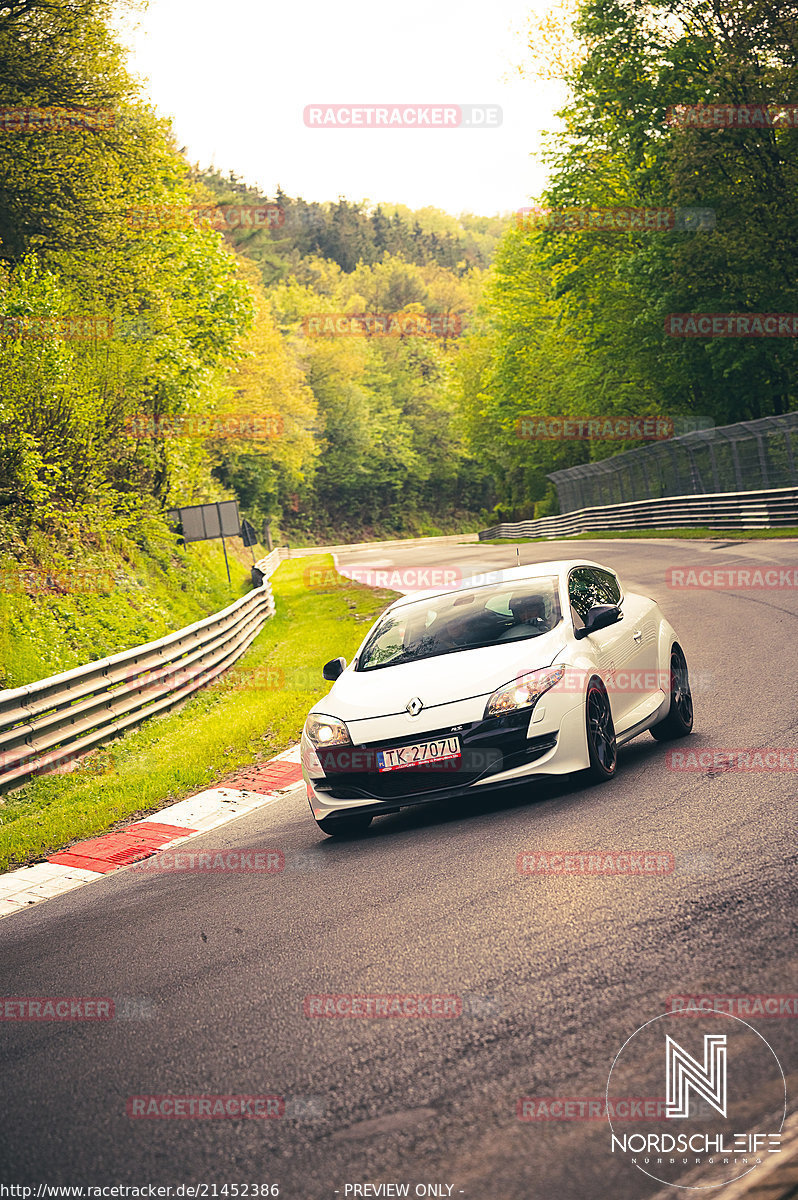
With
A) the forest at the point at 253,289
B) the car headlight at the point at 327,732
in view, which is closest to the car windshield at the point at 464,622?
the car headlight at the point at 327,732

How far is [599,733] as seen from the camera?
7250 mm

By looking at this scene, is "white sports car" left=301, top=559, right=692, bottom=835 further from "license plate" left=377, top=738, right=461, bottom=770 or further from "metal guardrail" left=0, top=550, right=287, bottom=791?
"metal guardrail" left=0, top=550, right=287, bottom=791

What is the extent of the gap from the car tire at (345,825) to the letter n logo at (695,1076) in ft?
13.5

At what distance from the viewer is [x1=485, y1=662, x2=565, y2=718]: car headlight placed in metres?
6.88

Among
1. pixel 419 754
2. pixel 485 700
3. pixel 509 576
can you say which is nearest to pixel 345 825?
pixel 419 754

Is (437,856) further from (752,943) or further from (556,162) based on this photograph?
(556,162)

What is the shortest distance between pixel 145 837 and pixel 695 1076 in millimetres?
6308

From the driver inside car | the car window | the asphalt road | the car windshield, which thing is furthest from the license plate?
the car window

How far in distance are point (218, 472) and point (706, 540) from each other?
43150 mm

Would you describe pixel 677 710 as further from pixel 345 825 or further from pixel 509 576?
pixel 345 825

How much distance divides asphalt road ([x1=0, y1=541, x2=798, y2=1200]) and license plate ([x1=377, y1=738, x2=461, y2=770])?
46 centimetres

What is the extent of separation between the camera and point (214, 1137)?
329cm

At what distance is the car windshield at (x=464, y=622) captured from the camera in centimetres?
789

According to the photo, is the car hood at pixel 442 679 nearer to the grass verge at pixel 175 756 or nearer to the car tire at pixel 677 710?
the car tire at pixel 677 710
